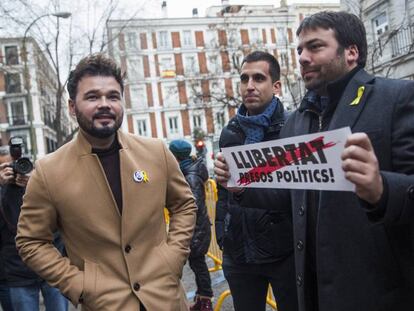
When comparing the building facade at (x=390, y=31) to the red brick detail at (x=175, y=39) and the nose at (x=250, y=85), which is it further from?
the red brick detail at (x=175, y=39)

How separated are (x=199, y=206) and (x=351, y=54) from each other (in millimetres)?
3498

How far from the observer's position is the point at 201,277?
5250 mm

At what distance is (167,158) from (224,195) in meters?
0.91

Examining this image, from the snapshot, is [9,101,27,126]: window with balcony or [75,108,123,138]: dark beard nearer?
[75,108,123,138]: dark beard

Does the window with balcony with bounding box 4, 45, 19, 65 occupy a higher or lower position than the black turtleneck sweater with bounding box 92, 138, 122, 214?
higher

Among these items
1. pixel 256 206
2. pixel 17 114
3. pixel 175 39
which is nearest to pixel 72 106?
pixel 256 206

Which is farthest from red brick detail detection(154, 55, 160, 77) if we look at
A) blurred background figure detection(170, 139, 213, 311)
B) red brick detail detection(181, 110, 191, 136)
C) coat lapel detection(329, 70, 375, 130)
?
coat lapel detection(329, 70, 375, 130)

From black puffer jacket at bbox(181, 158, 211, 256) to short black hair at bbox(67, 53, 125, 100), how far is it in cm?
278

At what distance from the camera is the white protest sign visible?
1664mm

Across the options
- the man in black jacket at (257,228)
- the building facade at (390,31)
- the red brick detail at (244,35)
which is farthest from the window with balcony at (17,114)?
the man in black jacket at (257,228)

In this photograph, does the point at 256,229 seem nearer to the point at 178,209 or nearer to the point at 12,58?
the point at 178,209

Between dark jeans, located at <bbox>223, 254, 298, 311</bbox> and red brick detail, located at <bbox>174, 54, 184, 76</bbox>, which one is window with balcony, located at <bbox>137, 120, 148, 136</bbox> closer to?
red brick detail, located at <bbox>174, 54, 184, 76</bbox>

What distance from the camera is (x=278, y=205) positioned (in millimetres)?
2537

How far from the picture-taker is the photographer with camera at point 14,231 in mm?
3535
